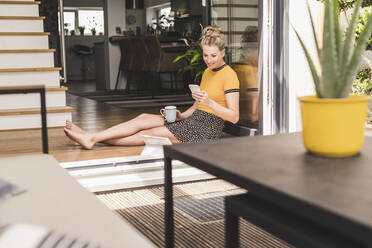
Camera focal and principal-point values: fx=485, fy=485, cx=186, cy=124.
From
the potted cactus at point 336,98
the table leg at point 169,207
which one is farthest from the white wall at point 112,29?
the potted cactus at point 336,98

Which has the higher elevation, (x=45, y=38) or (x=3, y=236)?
(x=45, y=38)

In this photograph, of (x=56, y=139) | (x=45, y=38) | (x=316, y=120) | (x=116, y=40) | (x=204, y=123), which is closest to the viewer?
(x=316, y=120)

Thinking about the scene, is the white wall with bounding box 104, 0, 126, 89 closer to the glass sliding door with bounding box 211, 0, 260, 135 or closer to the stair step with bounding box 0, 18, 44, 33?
the stair step with bounding box 0, 18, 44, 33

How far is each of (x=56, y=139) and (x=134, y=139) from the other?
76cm

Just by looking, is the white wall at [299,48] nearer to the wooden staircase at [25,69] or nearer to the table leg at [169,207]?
the wooden staircase at [25,69]

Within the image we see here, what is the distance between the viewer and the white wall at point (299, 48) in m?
3.03

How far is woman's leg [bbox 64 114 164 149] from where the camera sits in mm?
3125

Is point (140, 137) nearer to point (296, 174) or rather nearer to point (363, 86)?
point (363, 86)

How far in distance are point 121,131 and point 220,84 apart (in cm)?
75

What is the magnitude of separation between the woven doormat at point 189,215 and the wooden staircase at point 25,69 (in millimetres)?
1667

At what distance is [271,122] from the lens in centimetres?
327

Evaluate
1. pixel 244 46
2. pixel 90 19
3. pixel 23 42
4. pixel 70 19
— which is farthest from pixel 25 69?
pixel 90 19

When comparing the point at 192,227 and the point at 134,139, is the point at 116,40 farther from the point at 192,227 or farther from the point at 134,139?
the point at 192,227

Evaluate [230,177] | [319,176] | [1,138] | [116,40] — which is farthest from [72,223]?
[116,40]
